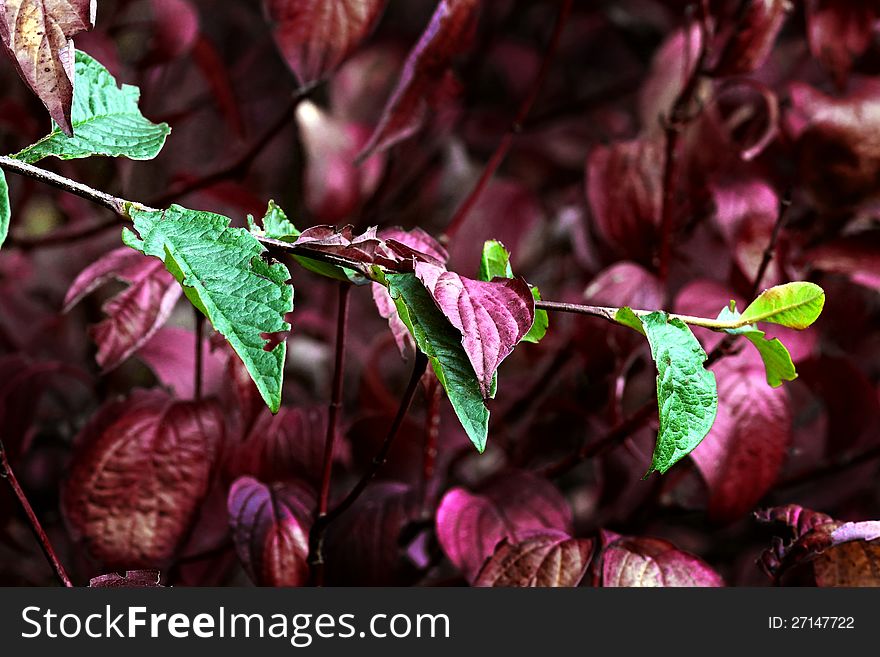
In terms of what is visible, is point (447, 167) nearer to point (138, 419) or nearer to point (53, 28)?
point (138, 419)

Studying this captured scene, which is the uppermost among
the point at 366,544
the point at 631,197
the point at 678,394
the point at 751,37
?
the point at 751,37

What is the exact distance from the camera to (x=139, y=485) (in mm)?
579

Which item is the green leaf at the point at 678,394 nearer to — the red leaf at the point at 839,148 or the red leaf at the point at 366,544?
the red leaf at the point at 366,544

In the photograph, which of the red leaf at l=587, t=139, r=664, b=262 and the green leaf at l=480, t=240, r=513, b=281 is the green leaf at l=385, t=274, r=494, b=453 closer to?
the green leaf at l=480, t=240, r=513, b=281

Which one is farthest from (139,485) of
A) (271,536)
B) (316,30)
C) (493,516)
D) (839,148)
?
(839,148)

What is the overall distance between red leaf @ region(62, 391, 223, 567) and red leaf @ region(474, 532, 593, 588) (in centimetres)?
21

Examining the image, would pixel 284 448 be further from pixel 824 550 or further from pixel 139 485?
pixel 824 550

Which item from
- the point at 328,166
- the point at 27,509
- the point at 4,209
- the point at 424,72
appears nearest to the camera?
the point at 4,209

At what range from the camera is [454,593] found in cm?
50

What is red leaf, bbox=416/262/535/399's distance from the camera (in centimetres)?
36

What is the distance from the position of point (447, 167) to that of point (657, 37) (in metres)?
0.31

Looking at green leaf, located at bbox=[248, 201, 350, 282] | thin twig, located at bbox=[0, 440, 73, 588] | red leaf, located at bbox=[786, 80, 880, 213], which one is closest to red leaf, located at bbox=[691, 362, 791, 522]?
red leaf, located at bbox=[786, 80, 880, 213]

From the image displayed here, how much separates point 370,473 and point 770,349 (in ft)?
0.73

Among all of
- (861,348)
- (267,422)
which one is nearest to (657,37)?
(861,348)
